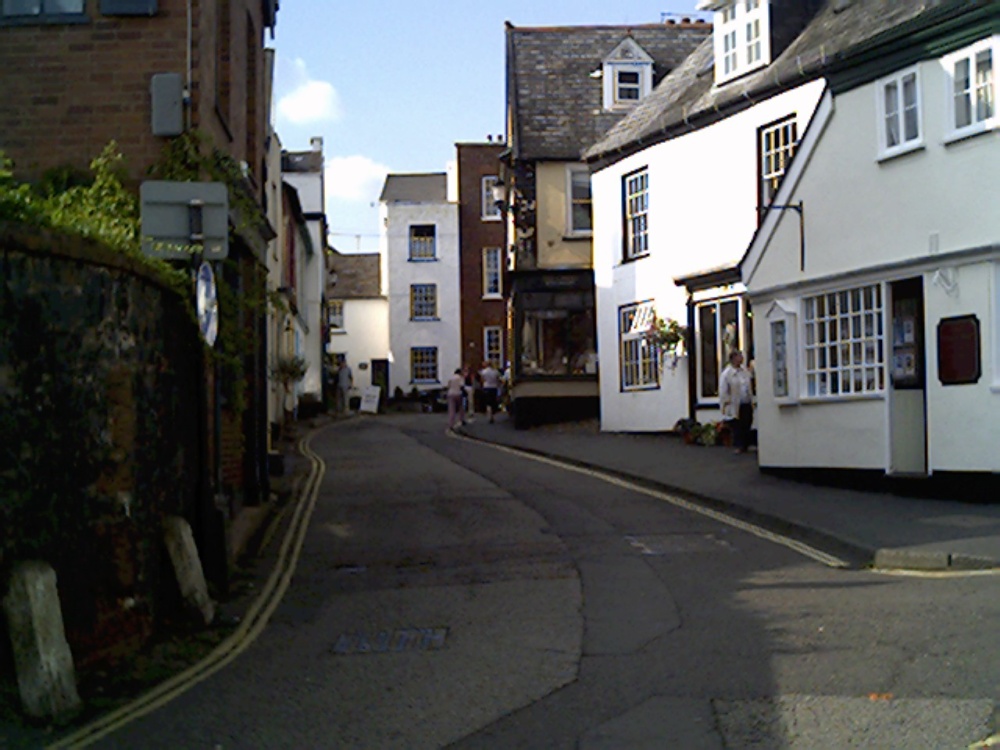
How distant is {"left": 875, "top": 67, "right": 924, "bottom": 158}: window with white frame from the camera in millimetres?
16109

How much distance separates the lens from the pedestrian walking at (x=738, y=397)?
2241 cm

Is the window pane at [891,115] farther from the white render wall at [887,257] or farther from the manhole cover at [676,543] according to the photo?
the manhole cover at [676,543]

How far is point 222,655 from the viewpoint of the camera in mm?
9516

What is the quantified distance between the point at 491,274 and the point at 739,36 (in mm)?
34683

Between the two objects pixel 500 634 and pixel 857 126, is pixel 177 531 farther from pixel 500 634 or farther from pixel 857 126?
pixel 857 126

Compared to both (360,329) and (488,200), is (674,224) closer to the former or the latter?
(488,200)

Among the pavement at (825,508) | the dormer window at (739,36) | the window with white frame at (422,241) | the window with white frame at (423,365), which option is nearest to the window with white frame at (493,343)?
the window with white frame at (423,365)

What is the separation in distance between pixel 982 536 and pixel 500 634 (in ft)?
18.0

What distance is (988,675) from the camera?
757 cm

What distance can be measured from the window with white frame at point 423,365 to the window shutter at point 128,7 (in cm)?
4559

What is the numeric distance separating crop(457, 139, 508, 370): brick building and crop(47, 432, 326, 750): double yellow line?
141ft

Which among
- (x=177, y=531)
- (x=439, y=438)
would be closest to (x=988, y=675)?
(x=177, y=531)

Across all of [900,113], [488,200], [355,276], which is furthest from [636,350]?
[355,276]

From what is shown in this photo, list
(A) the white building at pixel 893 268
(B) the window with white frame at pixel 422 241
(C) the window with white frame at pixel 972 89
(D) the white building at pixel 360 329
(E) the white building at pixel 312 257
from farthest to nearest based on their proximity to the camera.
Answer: (D) the white building at pixel 360 329, (B) the window with white frame at pixel 422 241, (E) the white building at pixel 312 257, (A) the white building at pixel 893 268, (C) the window with white frame at pixel 972 89
